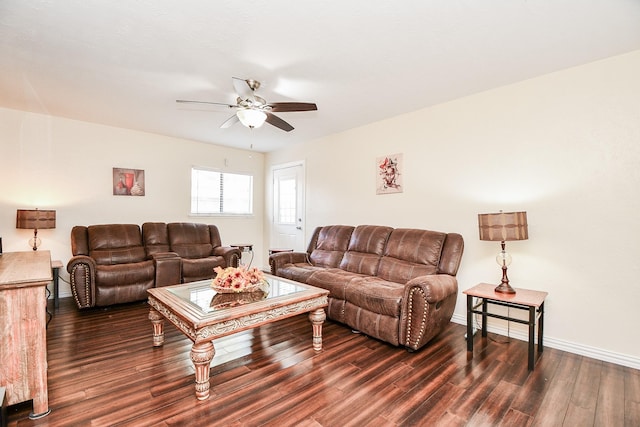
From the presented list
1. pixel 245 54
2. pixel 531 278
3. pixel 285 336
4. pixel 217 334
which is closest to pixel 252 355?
pixel 285 336

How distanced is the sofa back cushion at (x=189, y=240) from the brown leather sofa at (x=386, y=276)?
5.30 feet

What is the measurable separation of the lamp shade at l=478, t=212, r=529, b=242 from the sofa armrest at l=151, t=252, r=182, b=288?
12.6 ft

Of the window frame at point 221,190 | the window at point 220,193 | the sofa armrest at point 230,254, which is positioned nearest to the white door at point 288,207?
the window frame at point 221,190

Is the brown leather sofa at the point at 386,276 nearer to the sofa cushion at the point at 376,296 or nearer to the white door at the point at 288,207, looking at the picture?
the sofa cushion at the point at 376,296

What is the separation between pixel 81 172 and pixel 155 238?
54.4 inches

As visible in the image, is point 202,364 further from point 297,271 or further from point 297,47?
point 297,47

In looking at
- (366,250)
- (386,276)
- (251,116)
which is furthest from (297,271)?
(251,116)

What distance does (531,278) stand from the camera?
2867 millimetres

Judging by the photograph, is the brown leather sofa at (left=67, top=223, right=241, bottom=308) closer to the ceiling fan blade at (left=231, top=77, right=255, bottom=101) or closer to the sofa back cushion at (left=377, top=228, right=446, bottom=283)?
the sofa back cushion at (left=377, top=228, right=446, bottom=283)

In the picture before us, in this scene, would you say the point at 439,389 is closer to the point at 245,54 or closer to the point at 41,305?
the point at 41,305

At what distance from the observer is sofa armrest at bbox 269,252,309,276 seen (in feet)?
13.0

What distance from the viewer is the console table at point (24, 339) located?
1638 mm

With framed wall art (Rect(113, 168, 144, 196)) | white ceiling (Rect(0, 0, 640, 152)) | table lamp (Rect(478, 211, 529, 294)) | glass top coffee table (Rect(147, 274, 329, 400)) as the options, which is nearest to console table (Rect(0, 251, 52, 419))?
glass top coffee table (Rect(147, 274, 329, 400))

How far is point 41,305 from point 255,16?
2221 mm
